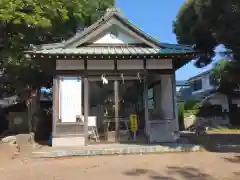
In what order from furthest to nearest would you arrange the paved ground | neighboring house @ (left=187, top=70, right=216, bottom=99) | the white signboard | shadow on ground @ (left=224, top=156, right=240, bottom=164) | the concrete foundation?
neighboring house @ (left=187, top=70, right=216, bottom=99) → the white signboard → the concrete foundation → shadow on ground @ (left=224, top=156, right=240, bottom=164) → the paved ground

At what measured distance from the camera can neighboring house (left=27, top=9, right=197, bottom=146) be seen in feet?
38.9

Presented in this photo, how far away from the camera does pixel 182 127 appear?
26.9 m

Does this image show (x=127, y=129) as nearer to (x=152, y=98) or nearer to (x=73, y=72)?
(x=152, y=98)

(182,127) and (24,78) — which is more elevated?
(24,78)

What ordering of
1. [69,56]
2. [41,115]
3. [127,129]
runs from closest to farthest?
[69,56]
[127,129]
[41,115]

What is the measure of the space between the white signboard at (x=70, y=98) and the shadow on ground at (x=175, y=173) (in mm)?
4966

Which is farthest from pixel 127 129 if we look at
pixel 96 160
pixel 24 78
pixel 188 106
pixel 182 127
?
pixel 188 106

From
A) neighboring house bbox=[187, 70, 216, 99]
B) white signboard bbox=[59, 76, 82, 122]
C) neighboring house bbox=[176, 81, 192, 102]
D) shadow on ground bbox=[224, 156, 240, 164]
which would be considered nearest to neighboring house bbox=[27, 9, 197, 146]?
white signboard bbox=[59, 76, 82, 122]

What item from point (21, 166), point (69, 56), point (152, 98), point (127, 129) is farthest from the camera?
point (152, 98)

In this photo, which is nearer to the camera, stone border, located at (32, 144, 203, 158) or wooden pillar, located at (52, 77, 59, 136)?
stone border, located at (32, 144, 203, 158)

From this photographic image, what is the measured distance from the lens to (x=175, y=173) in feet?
24.6

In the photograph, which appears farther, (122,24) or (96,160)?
(122,24)

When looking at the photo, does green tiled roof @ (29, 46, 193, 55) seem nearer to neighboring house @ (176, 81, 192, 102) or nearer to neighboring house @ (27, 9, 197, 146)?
neighboring house @ (27, 9, 197, 146)

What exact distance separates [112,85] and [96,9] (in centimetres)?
594
